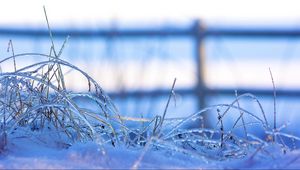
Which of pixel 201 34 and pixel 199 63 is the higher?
pixel 201 34

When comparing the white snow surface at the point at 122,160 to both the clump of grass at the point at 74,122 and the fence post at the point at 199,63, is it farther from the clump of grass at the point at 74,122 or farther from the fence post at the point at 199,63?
the fence post at the point at 199,63

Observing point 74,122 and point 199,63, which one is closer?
point 74,122

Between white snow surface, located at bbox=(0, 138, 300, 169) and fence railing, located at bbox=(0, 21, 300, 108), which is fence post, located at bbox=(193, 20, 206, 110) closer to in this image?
fence railing, located at bbox=(0, 21, 300, 108)

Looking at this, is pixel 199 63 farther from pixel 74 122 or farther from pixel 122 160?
pixel 122 160

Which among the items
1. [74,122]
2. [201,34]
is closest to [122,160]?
[74,122]

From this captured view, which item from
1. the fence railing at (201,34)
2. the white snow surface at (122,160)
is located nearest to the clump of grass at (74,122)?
the white snow surface at (122,160)

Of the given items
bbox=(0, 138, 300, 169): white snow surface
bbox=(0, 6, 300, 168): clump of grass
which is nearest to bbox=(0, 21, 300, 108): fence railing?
bbox=(0, 6, 300, 168): clump of grass

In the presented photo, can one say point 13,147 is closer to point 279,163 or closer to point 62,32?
point 279,163
